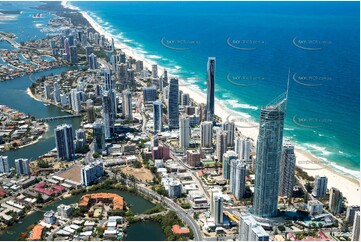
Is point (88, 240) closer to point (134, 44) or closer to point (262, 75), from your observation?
point (262, 75)

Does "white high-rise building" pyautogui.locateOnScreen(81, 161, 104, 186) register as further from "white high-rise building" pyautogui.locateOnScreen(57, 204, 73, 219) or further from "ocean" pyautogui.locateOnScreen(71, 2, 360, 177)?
"ocean" pyautogui.locateOnScreen(71, 2, 360, 177)

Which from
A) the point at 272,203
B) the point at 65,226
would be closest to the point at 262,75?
the point at 272,203

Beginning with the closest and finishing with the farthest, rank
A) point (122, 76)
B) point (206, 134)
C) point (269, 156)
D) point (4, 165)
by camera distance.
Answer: point (269, 156)
point (4, 165)
point (206, 134)
point (122, 76)

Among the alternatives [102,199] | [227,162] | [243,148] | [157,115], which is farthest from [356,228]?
[157,115]

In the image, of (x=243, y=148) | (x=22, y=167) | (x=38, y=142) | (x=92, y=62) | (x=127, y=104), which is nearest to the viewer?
(x=22, y=167)

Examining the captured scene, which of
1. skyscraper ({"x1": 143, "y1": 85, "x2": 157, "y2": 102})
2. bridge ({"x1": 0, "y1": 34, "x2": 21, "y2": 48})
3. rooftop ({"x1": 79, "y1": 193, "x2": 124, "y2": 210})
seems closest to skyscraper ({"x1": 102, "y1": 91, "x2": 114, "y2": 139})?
skyscraper ({"x1": 143, "y1": 85, "x2": 157, "y2": 102})

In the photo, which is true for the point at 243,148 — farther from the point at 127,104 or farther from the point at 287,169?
the point at 127,104

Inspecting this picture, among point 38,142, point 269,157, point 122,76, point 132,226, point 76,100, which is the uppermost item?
point 269,157
